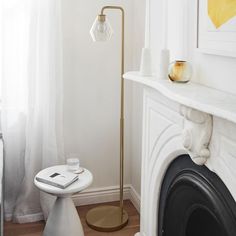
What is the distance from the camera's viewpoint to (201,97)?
4.72 feet

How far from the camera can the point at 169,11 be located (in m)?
1.99

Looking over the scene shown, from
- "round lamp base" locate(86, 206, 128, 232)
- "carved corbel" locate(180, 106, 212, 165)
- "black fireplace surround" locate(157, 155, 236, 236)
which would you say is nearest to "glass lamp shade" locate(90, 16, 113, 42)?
"black fireplace surround" locate(157, 155, 236, 236)

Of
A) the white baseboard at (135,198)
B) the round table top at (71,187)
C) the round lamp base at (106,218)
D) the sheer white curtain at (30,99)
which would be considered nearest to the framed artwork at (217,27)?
the round table top at (71,187)

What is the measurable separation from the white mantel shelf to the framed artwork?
0.50 feet

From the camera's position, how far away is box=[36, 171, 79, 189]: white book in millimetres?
2285

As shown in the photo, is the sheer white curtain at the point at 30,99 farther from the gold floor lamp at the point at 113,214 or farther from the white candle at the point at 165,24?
the white candle at the point at 165,24

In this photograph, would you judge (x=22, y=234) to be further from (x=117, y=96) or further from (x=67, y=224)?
(x=117, y=96)

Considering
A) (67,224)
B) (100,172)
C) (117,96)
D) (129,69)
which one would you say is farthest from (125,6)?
(67,224)

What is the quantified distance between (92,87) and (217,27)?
152 cm

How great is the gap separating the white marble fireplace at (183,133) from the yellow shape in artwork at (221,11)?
27 cm

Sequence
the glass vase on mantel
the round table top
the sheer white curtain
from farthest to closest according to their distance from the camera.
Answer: the sheer white curtain, the round table top, the glass vase on mantel

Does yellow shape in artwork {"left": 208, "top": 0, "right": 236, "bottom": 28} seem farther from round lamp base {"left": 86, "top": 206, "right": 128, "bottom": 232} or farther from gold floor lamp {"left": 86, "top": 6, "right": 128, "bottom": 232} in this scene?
round lamp base {"left": 86, "top": 206, "right": 128, "bottom": 232}

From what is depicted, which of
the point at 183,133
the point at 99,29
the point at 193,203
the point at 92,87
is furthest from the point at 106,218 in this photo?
the point at 183,133

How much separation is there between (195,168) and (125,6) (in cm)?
161
